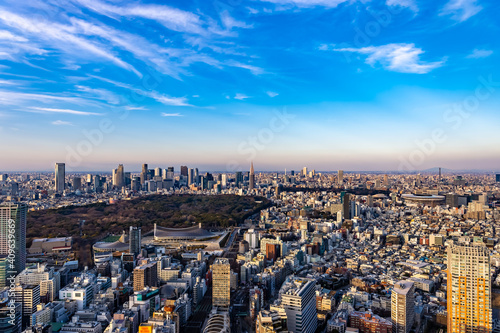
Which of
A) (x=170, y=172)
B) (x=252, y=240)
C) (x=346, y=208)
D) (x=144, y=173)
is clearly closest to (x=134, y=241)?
(x=252, y=240)

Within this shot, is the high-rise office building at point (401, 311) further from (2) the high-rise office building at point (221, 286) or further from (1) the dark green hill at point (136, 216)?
(1) the dark green hill at point (136, 216)

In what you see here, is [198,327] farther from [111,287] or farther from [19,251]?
[19,251]

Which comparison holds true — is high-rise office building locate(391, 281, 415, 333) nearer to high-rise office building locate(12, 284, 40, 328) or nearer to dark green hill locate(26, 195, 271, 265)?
high-rise office building locate(12, 284, 40, 328)

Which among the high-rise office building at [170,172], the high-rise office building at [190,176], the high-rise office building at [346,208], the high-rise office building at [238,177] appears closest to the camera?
the high-rise office building at [346,208]

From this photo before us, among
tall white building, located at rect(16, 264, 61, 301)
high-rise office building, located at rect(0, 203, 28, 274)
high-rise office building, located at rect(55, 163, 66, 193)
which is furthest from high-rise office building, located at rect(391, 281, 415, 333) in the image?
high-rise office building, located at rect(55, 163, 66, 193)

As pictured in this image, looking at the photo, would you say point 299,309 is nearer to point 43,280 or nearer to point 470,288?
point 470,288

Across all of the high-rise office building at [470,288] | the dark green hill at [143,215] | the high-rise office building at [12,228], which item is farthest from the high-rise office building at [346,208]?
the high-rise office building at [12,228]

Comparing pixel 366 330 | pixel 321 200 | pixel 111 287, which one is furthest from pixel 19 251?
pixel 321 200
